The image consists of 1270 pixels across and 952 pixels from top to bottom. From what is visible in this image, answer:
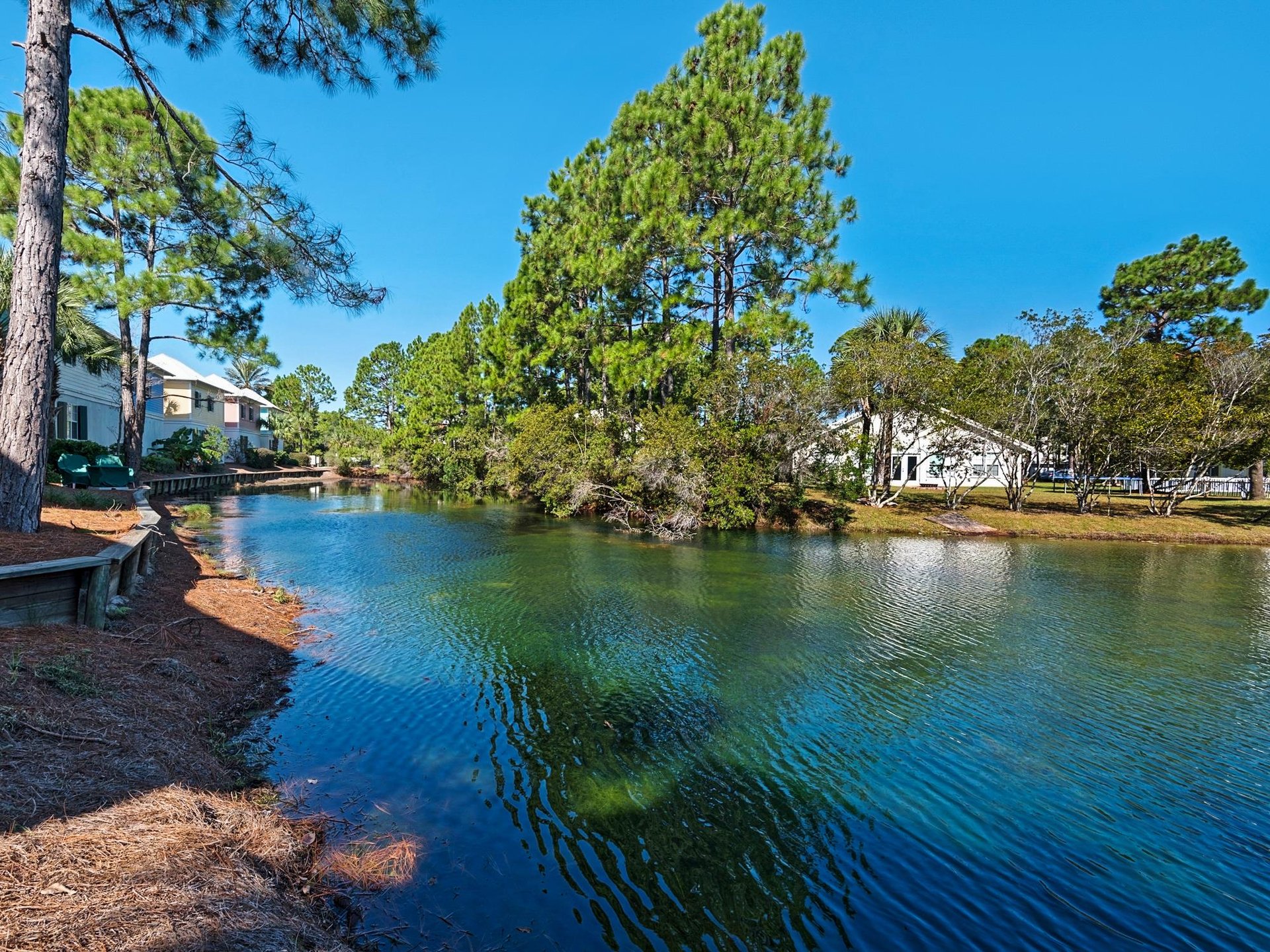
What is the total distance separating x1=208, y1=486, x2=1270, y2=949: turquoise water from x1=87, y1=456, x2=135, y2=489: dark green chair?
28.8 feet

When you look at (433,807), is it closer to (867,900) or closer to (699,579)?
(867,900)

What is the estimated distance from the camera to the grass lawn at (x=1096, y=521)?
920 inches

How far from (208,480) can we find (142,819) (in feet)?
121

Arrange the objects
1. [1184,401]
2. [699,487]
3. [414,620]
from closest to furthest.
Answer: [414,620]
[699,487]
[1184,401]

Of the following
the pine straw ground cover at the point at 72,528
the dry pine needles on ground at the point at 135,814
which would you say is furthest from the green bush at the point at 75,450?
the dry pine needles on ground at the point at 135,814

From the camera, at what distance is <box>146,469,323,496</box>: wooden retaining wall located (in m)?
26.0

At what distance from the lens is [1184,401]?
78.0 feet

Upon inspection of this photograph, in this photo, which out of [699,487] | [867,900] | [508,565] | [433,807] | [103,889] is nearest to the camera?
[103,889]

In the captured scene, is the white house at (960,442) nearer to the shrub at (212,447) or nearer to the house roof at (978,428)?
the house roof at (978,428)

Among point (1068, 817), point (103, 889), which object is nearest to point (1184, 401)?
point (1068, 817)

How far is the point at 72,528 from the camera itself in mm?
9336

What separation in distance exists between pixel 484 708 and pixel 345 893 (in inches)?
124

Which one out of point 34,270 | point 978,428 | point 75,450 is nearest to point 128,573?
point 34,270

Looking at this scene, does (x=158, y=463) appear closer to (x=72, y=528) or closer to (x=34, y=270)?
(x=72, y=528)
